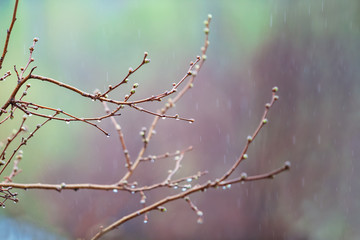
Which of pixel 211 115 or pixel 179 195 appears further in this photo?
pixel 211 115

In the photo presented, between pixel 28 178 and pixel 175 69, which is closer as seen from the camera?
pixel 28 178

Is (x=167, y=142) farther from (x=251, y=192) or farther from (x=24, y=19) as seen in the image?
(x=24, y=19)

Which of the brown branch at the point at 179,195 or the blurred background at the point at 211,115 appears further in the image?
the blurred background at the point at 211,115

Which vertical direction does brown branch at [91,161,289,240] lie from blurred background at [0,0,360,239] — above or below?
below

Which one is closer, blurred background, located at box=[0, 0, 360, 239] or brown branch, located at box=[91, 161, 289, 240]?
brown branch, located at box=[91, 161, 289, 240]

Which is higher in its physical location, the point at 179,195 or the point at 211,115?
the point at 211,115

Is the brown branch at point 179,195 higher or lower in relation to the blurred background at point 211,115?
lower

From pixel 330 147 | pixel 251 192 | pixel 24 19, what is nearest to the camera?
pixel 330 147

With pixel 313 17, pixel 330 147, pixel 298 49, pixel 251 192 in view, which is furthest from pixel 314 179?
pixel 313 17
